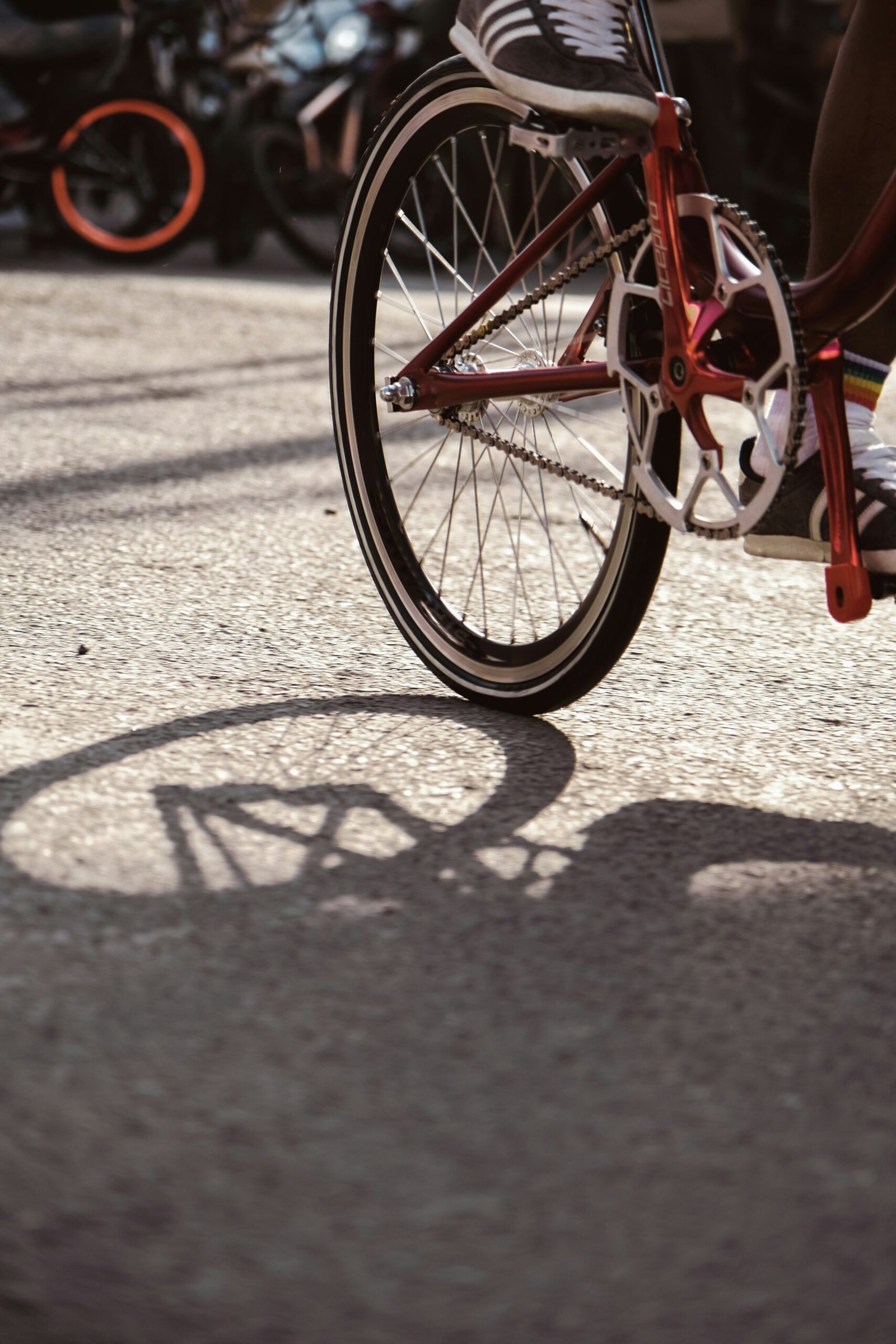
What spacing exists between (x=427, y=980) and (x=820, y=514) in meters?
0.78

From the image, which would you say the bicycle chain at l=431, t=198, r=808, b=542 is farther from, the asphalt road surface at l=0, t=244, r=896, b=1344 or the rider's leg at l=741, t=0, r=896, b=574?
the asphalt road surface at l=0, t=244, r=896, b=1344

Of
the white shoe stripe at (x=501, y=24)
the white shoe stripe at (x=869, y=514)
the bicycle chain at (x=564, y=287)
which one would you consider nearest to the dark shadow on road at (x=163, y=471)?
the bicycle chain at (x=564, y=287)

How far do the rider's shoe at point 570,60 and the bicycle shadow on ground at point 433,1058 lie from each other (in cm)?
73

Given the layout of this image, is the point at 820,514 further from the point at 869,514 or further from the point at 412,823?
the point at 412,823

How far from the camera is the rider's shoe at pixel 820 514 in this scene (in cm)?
207

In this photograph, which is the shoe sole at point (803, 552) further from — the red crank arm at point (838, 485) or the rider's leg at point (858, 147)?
the rider's leg at point (858, 147)

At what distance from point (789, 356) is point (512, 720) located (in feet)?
2.09

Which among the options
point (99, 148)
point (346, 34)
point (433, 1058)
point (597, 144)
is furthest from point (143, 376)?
point (346, 34)

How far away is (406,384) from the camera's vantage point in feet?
7.91

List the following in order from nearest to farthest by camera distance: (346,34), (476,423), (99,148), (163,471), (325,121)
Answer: (476,423), (163,471), (99,148), (325,121), (346,34)

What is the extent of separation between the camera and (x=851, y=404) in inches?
88.0

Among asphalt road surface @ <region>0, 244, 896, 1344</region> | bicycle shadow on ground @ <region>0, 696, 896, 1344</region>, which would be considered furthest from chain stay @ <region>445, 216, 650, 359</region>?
bicycle shadow on ground @ <region>0, 696, 896, 1344</region>

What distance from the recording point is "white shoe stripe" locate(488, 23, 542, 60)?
2031mm

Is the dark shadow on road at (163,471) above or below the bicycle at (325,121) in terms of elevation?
below
